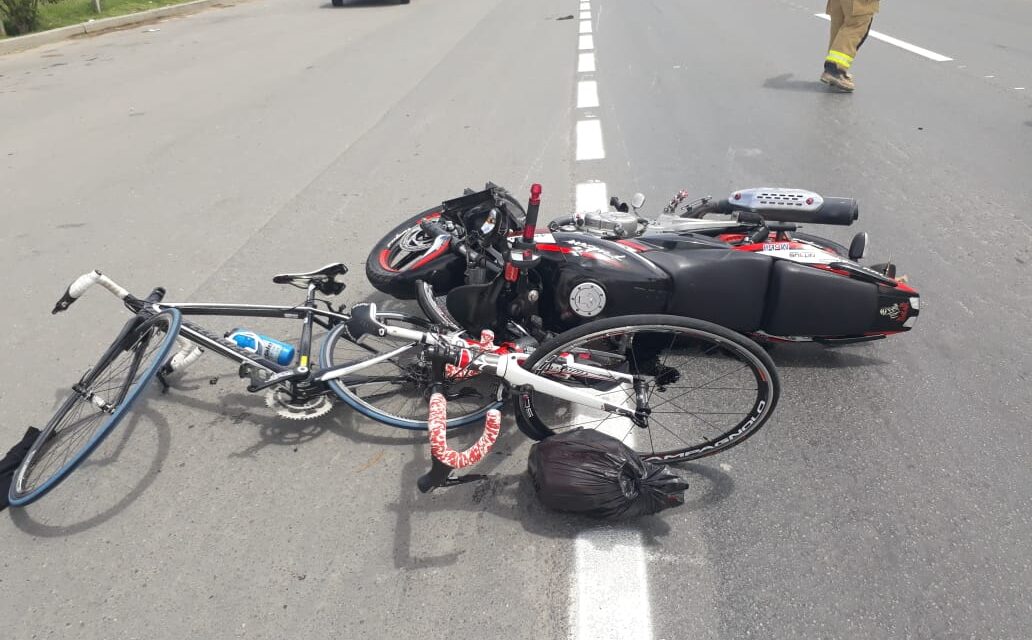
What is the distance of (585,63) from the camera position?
10.9m

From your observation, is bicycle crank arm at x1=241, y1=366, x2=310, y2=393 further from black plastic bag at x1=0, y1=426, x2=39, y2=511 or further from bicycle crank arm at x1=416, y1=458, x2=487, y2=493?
black plastic bag at x1=0, y1=426, x2=39, y2=511

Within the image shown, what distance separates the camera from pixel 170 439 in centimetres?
330

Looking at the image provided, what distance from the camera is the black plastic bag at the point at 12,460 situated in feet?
9.70

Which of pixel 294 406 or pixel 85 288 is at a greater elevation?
pixel 85 288

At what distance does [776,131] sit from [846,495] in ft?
18.4

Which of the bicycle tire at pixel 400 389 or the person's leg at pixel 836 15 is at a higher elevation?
the person's leg at pixel 836 15

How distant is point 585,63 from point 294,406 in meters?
9.17

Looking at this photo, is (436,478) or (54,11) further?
(54,11)

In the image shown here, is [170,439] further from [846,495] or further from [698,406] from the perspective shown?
[846,495]

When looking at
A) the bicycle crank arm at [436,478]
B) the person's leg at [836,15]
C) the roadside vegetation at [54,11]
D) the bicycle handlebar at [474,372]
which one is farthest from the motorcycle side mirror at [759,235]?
the roadside vegetation at [54,11]

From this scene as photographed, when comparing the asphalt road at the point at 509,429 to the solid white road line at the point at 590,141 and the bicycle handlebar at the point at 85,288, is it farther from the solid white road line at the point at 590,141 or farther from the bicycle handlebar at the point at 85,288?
the bicycle handlebar at the point at 85,288

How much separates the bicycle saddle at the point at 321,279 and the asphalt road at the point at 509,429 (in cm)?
64

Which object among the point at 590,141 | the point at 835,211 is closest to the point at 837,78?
the point at 590,141

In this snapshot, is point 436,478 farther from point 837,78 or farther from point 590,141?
point 837,78
